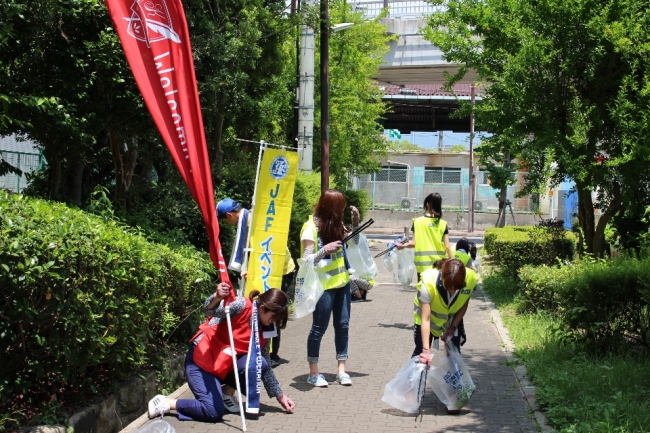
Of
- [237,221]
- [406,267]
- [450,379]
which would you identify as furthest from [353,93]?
[450,379]

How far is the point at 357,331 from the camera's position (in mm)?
10414

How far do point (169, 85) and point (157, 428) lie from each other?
2750 mm

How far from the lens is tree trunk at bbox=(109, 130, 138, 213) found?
29.5 feet

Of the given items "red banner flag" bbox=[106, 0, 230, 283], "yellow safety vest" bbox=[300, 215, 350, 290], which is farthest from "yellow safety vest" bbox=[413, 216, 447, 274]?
"red banner flag" bbox=[106, 0, 230, 283]

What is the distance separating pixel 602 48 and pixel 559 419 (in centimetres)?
632

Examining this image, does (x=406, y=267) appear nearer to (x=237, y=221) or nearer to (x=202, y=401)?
(x=237, y=221)

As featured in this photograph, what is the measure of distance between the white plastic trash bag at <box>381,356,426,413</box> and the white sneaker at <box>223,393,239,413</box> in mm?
1271

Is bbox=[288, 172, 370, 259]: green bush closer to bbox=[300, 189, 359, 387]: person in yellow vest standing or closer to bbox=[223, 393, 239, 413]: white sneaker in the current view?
bbox=[300, 189, 359, 387]: person in yellow vest standing

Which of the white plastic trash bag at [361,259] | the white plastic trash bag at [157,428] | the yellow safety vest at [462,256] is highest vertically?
the yellow safety vest at [462,256]

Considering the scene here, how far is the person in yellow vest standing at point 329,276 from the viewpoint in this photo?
7344 millimetres

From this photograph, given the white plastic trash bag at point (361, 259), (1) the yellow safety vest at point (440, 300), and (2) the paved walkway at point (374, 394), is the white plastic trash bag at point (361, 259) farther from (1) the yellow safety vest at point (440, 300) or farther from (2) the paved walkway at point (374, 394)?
(1) the yellow safety vest at point (440, 300)

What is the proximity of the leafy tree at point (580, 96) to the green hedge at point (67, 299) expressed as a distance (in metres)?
6.71

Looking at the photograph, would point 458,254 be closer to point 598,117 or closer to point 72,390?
point 598,117

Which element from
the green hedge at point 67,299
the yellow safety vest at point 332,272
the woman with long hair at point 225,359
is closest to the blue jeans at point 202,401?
the woman with long hair at point 225,359
